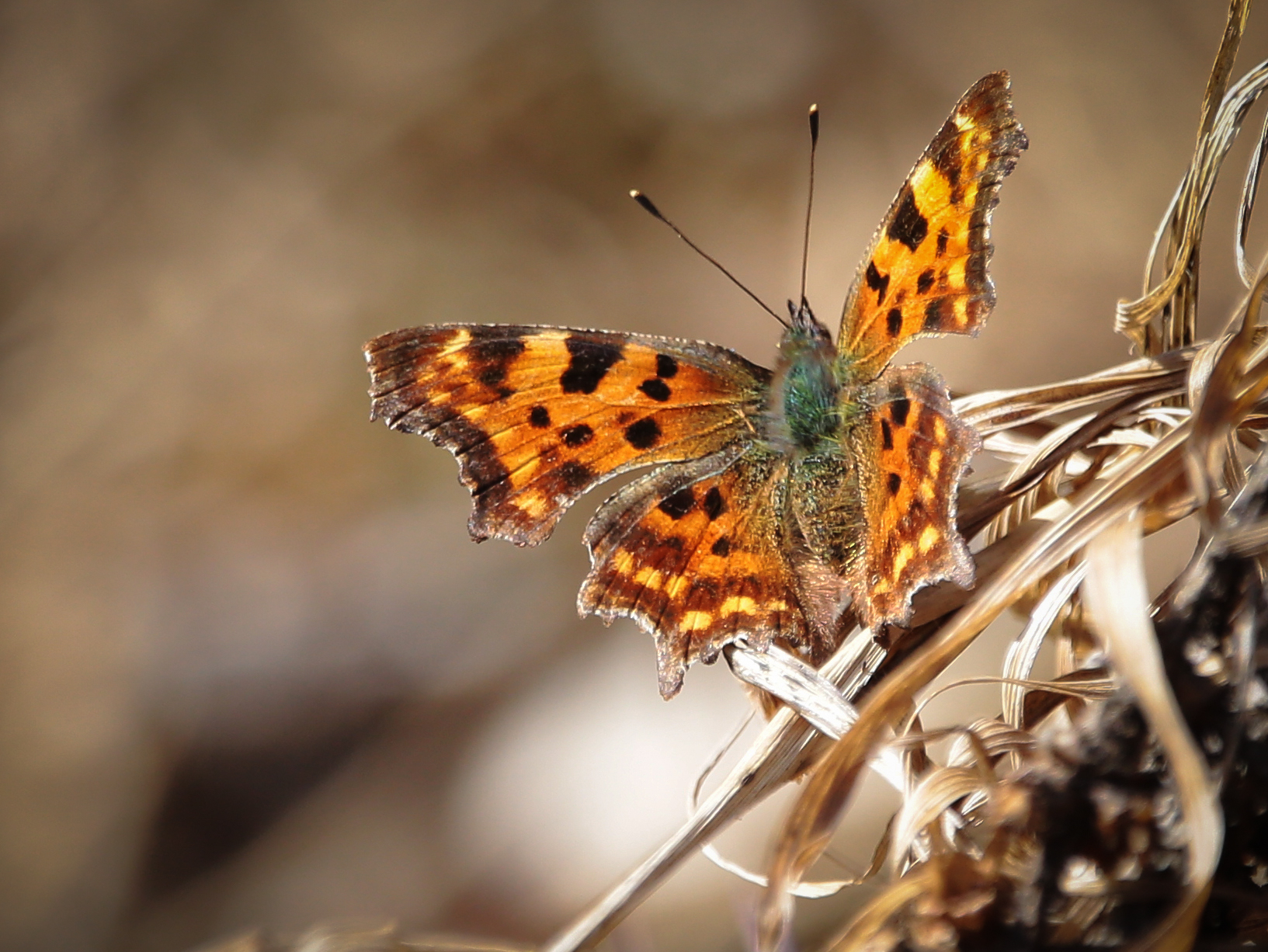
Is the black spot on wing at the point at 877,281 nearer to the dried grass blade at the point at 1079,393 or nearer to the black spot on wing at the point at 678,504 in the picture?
the dried grass blade at the point at 1079,393

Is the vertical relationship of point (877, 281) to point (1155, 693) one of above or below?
above

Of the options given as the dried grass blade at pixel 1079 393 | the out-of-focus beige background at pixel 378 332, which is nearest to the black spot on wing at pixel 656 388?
the dried grass blade at pixel 1079 393

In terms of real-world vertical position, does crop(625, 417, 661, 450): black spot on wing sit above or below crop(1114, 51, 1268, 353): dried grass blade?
above

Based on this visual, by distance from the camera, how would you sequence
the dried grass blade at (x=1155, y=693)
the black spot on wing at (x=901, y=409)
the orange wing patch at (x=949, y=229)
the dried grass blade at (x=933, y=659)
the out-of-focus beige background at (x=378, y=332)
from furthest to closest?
the out-of-focus beige background at (x=378, y=332)
the black spot on wing at (x=901, y=409)
the orange wing patch at (x=949, y=229)
the dried grass blade at (x=933, y=659)
the dried grass blade at (x=1155, y=693)

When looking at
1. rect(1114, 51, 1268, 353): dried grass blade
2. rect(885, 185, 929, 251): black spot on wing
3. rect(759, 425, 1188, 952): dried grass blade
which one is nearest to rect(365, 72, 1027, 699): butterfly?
rect(885, 185, 929, 251): black spot on wing

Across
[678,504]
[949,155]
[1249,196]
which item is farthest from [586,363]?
[1249,196]

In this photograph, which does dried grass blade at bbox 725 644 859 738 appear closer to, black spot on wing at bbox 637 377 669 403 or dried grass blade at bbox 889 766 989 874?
dried grass blade at bbox 889 766 989 874

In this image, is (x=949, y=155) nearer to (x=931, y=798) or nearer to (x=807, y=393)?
(x=807, y=393)
